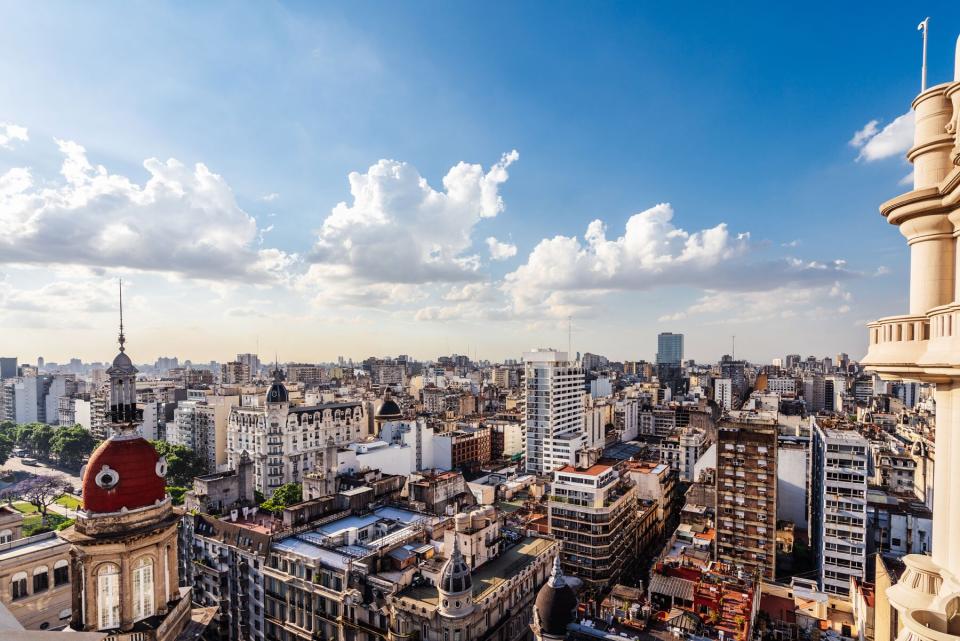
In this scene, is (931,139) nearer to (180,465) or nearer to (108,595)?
(108,595)

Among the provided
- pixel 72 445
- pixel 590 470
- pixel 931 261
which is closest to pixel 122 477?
pixel 931 261

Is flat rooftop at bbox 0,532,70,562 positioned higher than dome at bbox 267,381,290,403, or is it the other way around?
dome at bbox 267,381,290,403

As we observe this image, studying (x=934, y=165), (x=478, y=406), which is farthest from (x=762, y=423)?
(x=478, y=406)

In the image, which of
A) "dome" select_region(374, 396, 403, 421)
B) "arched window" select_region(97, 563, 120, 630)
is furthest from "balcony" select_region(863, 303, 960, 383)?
"dome" select_region(374, 396, 403, 421)

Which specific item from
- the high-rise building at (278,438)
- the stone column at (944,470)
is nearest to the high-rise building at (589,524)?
the high-rise building at (278,438)

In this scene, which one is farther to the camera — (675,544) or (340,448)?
(340,448)

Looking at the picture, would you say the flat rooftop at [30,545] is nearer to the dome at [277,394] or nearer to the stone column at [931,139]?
the dome at [277,394]

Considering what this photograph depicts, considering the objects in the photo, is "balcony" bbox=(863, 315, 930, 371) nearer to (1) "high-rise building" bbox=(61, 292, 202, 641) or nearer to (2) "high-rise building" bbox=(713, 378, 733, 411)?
(1) "high-rise building" bbox=(61, 292, 202, 641)

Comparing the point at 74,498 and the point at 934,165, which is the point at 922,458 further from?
the point at 74,498
